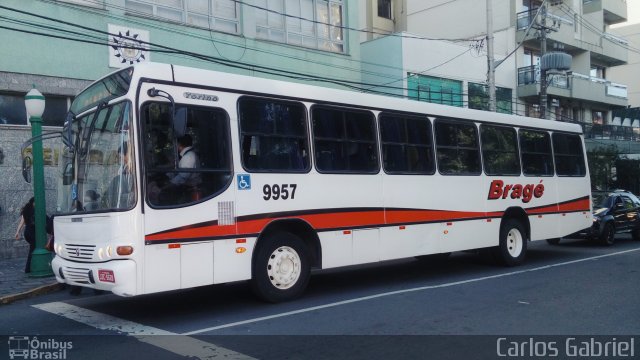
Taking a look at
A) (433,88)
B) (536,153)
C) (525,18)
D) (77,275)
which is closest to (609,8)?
(525,18)

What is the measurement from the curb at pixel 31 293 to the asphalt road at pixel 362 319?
0.16 m

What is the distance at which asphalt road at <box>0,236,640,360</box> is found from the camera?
5.95 meters

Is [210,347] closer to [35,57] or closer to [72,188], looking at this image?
[72,188]

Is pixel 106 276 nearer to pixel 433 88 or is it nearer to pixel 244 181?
pixel 244 181

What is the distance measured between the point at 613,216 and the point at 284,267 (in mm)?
12267

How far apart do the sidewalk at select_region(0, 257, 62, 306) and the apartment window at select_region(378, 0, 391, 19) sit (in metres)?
27.3

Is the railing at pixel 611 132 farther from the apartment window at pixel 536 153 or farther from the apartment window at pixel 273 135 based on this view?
the apartment window at pixel 273 135

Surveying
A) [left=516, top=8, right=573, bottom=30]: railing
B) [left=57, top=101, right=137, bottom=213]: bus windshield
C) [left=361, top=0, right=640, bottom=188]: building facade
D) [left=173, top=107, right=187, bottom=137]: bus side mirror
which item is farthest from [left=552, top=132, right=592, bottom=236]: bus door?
[left=516, top=8, right=573, bottom=30]: railing

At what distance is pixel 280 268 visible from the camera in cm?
817

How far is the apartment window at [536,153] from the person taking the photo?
12.6m

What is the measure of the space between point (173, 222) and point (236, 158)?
128 centimetres

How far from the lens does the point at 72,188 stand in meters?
7.61

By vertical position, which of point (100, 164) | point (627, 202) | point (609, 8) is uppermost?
point (609, 8)

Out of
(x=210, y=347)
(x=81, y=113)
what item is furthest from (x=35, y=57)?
(x=210, y=347)
